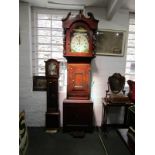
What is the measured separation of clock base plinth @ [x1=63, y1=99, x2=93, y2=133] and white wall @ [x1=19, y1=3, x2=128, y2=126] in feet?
1.16

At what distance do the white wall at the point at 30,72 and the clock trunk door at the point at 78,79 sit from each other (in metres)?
0.30

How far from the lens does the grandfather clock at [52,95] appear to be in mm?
2729

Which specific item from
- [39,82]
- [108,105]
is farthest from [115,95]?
[39,82]

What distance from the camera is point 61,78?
3.00 m

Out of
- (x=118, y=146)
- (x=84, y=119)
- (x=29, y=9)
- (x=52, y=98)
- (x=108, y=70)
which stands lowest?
(x=118, y=146)

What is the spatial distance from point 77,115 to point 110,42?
1417 mm

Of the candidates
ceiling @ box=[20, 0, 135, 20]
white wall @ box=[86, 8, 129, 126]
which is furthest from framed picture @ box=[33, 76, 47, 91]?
ceiling @ box=[20, 0, 135, 20]

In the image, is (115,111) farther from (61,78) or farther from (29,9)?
(29,9)

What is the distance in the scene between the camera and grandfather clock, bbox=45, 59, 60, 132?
2.73 metres

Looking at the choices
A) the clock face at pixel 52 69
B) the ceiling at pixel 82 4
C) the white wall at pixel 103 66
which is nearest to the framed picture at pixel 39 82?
the clock face at pixel 52 69

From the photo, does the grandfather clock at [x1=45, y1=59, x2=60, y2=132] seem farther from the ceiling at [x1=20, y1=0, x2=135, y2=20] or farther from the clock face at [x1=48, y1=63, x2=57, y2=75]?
the ceiling at [x1=20, y1=0, x2=135, y2=20]

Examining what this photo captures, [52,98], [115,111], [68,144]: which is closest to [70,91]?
[52,98]
